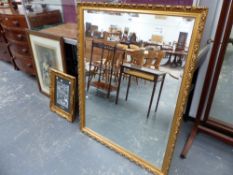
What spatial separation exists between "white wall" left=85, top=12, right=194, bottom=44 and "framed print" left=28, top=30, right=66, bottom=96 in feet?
2.23

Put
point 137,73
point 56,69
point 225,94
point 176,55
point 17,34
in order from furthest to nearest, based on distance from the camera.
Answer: point 17,34, point 56,69, point 225,94, point 137,73, point 176,55

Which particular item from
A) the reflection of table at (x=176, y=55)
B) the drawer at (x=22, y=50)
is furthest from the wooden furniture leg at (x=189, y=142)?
the drawer at (x=22, y=50)

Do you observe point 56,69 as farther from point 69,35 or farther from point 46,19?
point 46,19

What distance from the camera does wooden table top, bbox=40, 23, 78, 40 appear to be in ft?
5.78

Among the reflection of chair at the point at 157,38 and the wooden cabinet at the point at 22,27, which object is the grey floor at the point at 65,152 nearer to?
the wooden cabinet at the point at 22,27

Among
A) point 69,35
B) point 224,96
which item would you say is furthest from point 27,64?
point 224,96

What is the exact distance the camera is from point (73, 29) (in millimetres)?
1947

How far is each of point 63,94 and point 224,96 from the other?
5.38 feet

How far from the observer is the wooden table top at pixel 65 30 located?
1763mm

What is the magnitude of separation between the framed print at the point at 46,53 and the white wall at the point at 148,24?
68cm

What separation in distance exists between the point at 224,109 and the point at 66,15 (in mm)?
2044

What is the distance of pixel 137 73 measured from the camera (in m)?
1.35

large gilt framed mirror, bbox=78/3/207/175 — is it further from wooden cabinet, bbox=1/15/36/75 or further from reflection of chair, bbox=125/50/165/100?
wooden cabinet, bbox=1/15/36/75

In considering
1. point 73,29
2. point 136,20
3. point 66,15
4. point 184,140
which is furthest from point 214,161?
point 66,15
